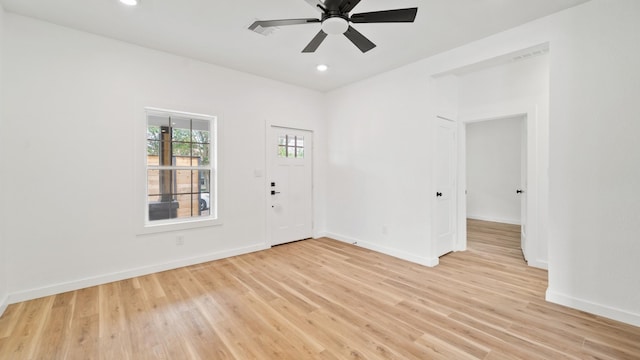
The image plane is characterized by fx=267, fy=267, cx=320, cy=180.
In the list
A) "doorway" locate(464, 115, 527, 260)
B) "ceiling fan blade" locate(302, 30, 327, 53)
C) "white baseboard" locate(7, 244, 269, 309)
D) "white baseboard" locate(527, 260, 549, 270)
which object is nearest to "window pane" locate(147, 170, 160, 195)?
"white baseboard" locate(7, 244, 269, 309)

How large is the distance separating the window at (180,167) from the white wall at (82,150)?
0.19 meters

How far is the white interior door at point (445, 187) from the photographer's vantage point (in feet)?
12.7

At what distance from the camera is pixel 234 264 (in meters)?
3.80

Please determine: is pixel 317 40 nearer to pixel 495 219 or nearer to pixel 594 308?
pixel 594 308

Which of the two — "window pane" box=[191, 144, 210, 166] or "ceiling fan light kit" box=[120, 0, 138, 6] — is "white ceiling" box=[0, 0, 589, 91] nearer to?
"ceiling fan light kit" box=[120, 0, 138, 6]

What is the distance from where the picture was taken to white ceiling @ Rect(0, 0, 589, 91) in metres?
2.54

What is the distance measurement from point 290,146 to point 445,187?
8.94ft

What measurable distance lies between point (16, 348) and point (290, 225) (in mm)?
3416

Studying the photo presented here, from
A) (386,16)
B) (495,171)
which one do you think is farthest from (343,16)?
(495,171)

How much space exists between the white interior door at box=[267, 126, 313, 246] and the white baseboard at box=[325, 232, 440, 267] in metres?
0.62

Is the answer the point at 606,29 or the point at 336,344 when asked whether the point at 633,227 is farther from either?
the point at 336,344

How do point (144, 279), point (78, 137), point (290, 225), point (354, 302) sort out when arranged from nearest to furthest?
point (354, 302)
point (78, 137)
point (144, 279)
point (290, 225)

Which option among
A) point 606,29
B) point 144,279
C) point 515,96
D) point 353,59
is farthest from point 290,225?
A: point 606,29

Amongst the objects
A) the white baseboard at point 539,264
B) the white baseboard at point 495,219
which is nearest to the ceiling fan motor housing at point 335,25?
the white baseboard at point 539,264
